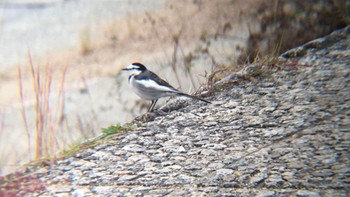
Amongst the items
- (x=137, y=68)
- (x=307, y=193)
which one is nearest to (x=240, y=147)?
(x=307, y=193)

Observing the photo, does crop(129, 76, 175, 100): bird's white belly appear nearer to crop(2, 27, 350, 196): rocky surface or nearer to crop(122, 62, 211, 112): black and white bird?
crop(122, 62, 211, 112): black and white bird

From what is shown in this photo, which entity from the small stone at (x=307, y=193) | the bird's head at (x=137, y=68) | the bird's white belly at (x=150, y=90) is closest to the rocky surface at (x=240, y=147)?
the small stone at (x=307, y=193)

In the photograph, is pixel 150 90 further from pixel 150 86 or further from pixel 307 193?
pixel 307 193

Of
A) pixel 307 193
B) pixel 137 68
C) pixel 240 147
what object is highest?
pixel 137 68

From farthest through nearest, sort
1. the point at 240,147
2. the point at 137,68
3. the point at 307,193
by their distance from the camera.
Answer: the point at 137,68
the point at 240,147
the point at 307,193

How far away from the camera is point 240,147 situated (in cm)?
423

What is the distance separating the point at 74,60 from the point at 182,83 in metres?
1.99

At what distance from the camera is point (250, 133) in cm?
443

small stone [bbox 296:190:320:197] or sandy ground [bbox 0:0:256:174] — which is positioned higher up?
sandy ground [bbox 0:0:256:174]

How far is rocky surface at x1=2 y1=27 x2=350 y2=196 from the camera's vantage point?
3.71 m

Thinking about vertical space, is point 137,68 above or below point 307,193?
above

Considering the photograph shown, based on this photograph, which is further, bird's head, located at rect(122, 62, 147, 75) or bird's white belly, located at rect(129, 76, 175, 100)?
bird's head, located at rect(122, 62, 147, 75)

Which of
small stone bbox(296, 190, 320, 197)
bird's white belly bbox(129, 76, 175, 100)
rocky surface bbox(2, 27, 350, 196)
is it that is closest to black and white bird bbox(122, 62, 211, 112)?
bird's white belly bbox(129, 76, 175, 100)

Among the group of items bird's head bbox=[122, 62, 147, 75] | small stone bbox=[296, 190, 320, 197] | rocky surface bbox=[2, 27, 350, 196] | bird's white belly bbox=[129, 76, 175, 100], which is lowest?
small stone bbox=[296, 190, 320, 197]
